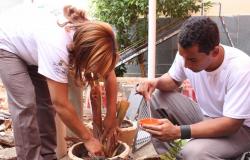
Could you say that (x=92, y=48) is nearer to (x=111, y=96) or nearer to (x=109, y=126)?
(x=111, y=96)

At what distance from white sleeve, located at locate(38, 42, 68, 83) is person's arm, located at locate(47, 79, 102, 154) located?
1.9 inches

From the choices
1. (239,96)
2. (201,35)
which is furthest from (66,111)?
(239,96)

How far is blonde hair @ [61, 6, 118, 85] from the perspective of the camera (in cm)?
228

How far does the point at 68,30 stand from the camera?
2.38 meters

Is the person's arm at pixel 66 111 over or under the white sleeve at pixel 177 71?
under

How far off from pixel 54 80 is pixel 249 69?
1197 millimetres

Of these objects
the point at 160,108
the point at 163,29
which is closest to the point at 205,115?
the point at 160,108

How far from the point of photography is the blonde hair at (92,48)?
2279mm

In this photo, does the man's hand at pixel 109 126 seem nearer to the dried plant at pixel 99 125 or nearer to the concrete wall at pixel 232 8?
the dried plant at pixel 99 125

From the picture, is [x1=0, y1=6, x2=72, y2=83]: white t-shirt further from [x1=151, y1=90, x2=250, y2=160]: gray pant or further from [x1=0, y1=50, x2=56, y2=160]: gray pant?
[x1=151, y1=90, x2=250, y2=160]: gray pant

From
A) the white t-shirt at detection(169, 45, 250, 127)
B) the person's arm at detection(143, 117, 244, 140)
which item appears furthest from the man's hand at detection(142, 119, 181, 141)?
the white t-shirt at detection(169, 45, 250, 127)

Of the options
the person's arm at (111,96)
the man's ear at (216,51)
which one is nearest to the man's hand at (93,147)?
the person's arm at (111,96)

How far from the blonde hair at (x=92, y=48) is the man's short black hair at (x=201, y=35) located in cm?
44

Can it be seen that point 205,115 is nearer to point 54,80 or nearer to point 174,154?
point 174,154
